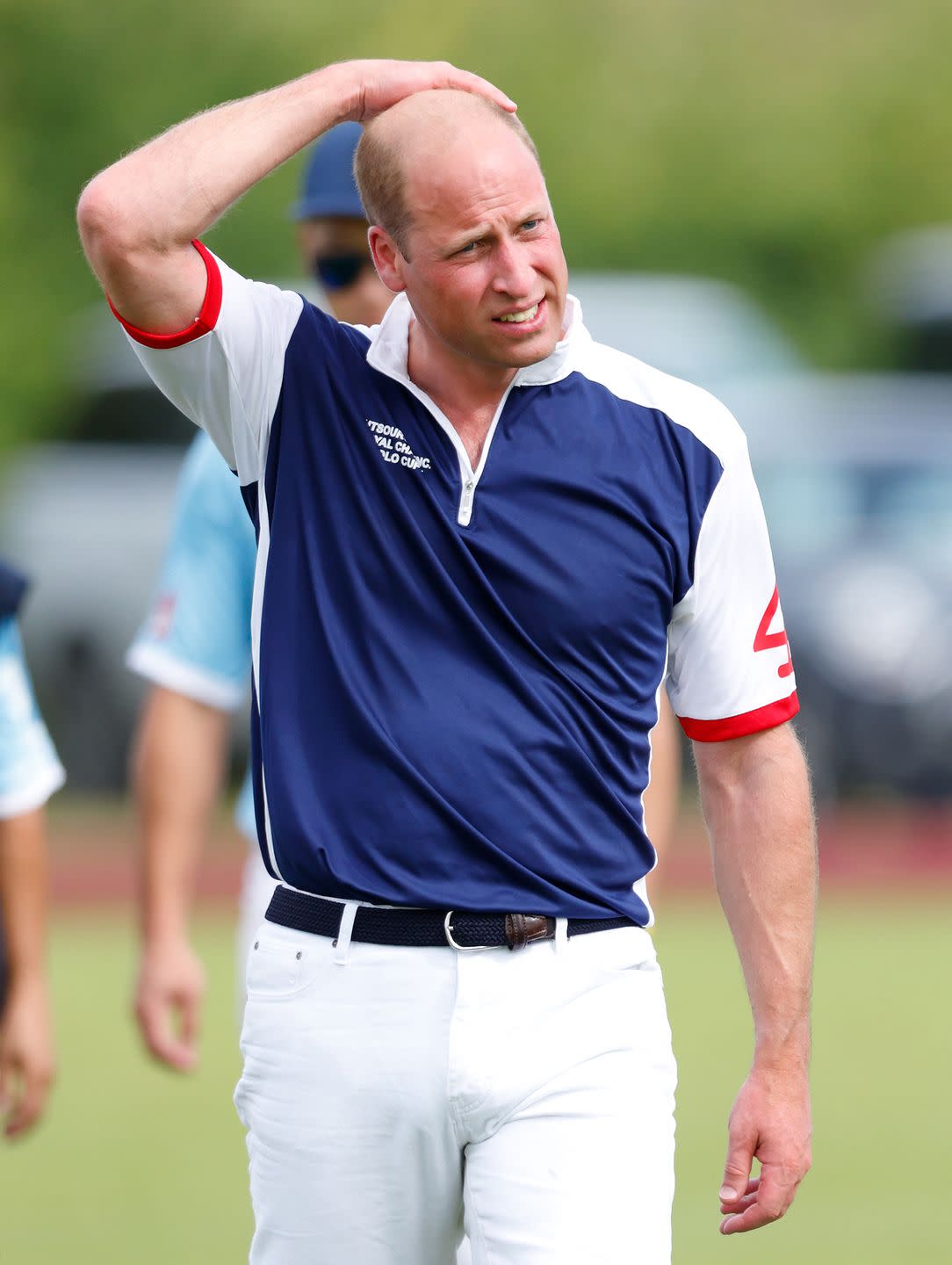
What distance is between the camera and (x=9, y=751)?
199 inches

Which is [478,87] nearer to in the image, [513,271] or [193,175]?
[513,271]

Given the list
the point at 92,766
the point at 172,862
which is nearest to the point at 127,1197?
the point at 172,862

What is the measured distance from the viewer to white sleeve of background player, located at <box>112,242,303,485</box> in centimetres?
366

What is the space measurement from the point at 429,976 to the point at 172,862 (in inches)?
72.5

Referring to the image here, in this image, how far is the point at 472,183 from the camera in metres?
3.65

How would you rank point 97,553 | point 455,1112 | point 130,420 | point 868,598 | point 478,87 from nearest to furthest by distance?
point 455,1112
point 478,87
point 868,598
point 97,553
point 130,420

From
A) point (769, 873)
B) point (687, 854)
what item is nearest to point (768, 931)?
point (769, 873)

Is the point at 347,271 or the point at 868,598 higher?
the point at 347,271

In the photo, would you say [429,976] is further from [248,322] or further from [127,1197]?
[127,1197]

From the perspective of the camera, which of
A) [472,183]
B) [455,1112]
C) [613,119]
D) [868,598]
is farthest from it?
[613,119]

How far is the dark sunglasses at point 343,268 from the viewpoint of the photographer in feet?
17.0

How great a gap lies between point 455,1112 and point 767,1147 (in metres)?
0.52

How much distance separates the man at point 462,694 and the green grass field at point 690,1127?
3.47 meters

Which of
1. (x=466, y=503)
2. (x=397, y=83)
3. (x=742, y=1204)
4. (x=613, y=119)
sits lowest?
(x=742, y=1204)
